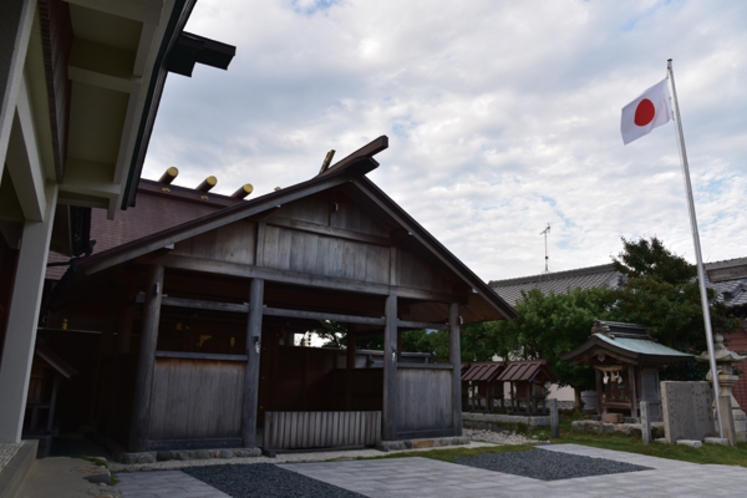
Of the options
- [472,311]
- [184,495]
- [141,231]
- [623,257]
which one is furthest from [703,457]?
[141,231]

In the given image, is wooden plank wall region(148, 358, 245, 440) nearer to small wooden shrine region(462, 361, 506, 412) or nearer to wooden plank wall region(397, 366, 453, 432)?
wooden plank wall region(397, 366, 453, 432)

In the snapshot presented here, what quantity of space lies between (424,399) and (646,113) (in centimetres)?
966

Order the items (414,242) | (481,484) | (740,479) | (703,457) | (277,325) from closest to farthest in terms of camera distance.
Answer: (481,484), (740,479), (703,457), (414,242), (277,325)

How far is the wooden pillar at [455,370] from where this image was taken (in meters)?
13.0

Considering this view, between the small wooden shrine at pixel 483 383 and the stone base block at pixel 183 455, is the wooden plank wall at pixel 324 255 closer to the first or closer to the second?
the stone base block at pixel 183 455

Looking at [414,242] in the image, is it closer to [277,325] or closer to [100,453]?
[277,325]

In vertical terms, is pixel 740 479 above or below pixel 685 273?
below

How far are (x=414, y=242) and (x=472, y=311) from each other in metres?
2.96

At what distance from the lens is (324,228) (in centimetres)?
1181

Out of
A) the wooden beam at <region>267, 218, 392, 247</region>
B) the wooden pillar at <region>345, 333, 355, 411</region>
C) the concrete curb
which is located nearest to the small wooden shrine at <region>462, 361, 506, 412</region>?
the wooden pillar at <region>345, 333, 355, 411</region>

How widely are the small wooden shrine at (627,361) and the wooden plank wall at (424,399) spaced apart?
4.74 m

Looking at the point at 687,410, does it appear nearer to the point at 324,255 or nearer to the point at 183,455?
the point at 324,255

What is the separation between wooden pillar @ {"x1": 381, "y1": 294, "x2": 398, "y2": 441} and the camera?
1186cm

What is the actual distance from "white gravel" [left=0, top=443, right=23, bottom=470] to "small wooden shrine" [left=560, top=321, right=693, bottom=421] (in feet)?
44.0
